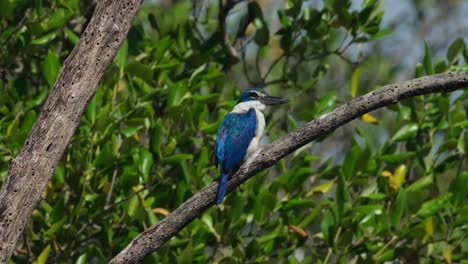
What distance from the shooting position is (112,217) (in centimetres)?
637

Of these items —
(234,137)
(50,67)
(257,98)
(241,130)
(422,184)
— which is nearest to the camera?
(50,67)

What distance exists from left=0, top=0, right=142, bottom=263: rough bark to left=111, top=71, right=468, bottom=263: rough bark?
514mm

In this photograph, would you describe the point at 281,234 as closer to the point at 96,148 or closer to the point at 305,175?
the point at 305,175

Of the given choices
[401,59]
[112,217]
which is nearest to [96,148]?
[112,217]

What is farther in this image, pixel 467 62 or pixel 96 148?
pixel 467 62

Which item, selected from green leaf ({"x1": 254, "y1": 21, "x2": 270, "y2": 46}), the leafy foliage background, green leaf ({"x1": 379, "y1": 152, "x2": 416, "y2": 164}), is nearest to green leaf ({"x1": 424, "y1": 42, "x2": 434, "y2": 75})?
the leafy foliage background

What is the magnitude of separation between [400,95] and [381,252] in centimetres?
206

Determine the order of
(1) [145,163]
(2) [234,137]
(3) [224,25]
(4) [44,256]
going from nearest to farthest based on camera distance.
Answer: (4) [44,256] → (1) [145,163] → (2) [234,137] → (3) [224,25]

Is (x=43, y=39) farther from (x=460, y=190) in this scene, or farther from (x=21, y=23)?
(x=460, y=190)

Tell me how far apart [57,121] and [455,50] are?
335 centimetres

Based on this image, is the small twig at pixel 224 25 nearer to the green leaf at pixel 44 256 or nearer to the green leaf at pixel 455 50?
the green leaf at pixel 455 50

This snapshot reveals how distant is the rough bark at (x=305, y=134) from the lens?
4.65 metres

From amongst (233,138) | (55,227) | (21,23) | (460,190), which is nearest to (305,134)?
(233,138)

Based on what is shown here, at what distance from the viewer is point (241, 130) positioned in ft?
21.0
